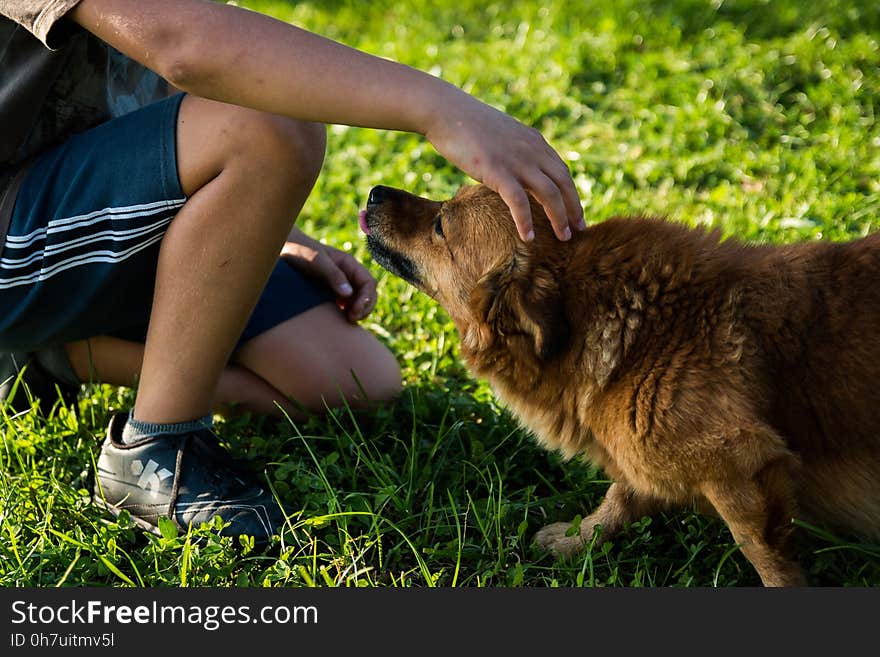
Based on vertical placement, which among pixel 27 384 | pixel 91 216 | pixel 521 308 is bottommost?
pixel 27 384

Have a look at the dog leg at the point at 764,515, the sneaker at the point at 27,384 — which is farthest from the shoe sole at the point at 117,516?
the dog leg at the point at 764,515

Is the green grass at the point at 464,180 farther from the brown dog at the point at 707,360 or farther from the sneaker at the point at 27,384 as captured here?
the brown dog at the point at 707,360

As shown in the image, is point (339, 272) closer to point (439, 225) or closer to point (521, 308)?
point (439, 225)

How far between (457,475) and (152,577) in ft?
3.15

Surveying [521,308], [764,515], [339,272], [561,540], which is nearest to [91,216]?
[339,272]

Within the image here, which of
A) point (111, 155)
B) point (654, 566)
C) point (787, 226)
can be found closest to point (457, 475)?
point (654, 566)

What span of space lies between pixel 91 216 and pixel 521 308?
1.25 m

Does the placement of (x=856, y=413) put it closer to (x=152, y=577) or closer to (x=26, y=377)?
(x=152, y=577)

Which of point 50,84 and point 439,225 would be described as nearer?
point 50,84

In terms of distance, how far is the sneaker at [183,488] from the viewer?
9.53ft

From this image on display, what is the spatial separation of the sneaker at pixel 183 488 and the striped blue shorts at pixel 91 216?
0.49m

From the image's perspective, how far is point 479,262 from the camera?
2.81 m

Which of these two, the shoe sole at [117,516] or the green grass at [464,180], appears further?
the shoe sole at [117,516]

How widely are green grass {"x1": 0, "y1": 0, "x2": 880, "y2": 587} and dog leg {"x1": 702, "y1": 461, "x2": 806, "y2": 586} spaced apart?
20cm
